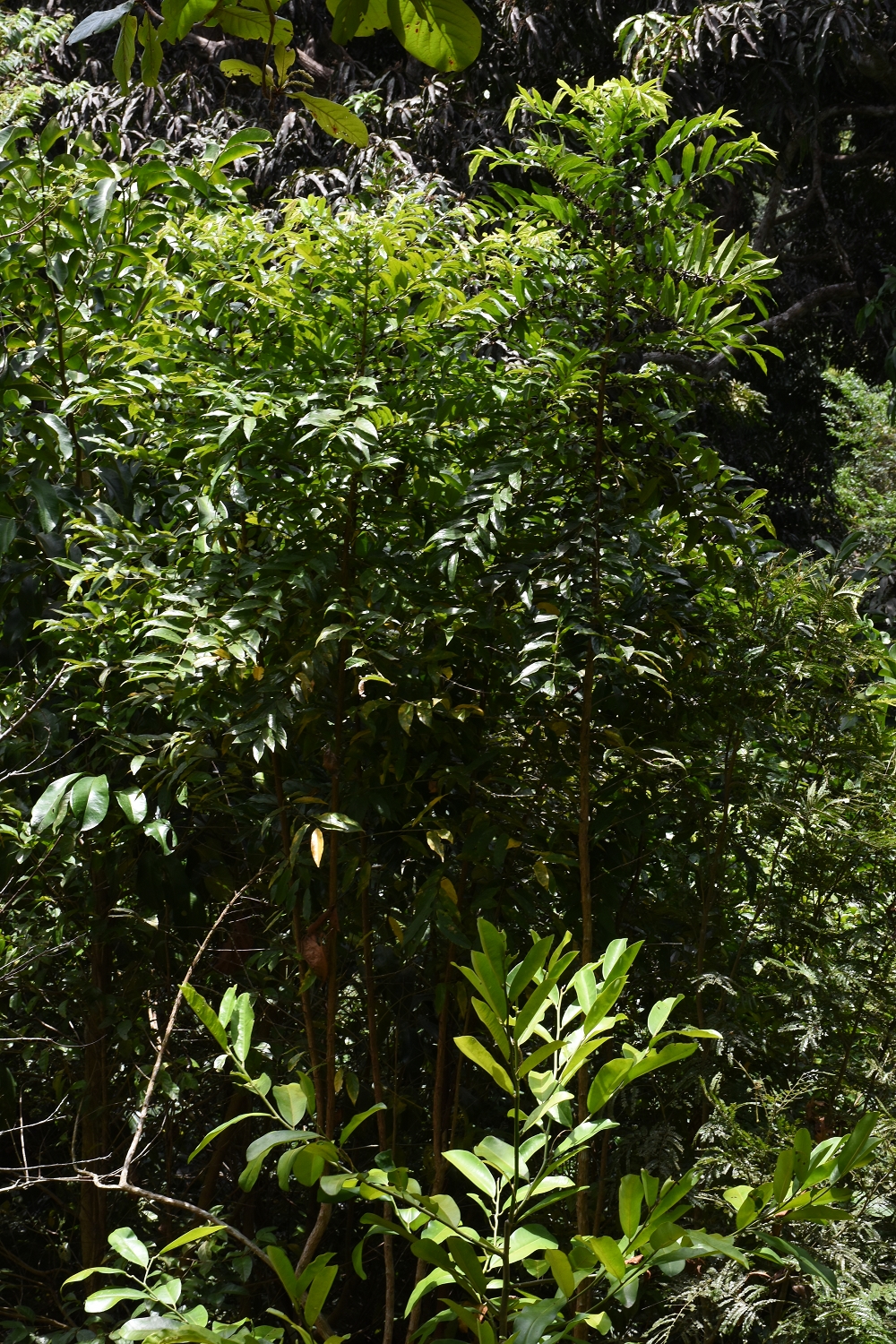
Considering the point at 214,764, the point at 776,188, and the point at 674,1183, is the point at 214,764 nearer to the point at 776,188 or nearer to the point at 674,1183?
the point at 674,1183

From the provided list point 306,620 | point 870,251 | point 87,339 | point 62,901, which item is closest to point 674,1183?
point 306,620

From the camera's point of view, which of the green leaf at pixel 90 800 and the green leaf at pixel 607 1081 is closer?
the green leaf at pixel 607 1081

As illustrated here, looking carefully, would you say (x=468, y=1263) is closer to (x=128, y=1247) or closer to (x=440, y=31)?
(x=128, y=1247)

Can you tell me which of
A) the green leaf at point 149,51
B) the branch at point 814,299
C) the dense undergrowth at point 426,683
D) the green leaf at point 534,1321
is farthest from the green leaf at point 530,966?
the branch at point 814,299

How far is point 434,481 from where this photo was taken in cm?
177

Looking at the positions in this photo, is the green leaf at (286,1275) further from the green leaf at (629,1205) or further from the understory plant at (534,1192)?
the green leaf at (629,1205)

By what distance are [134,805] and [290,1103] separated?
732 mm

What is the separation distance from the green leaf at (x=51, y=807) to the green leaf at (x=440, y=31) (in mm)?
1027

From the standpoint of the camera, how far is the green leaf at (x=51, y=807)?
60.1 inches

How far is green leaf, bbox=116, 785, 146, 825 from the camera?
1548 millimetres

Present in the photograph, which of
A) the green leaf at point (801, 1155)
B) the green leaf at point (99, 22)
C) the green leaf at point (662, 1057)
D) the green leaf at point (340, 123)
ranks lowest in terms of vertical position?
the green leaf at point (801, 1155)

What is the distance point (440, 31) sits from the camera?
3.14ft

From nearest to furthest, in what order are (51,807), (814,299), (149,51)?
1. (149,51)
2. (51,807)
3. (814,299)

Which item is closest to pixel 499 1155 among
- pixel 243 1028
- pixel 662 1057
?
pixel 662 1057
